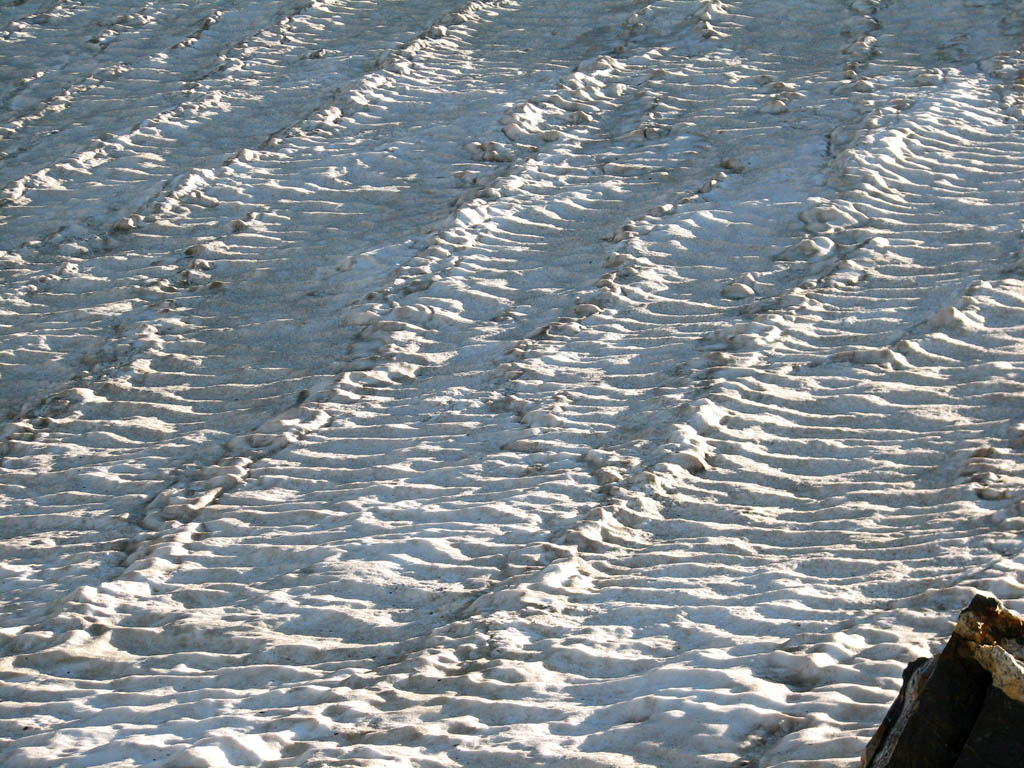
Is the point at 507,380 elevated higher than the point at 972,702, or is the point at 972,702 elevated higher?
the point at 972,702

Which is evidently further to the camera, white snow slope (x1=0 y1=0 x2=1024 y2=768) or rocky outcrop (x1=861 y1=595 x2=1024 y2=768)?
white snow slope (x1=0 y1=0 x2=1024 y2=768)

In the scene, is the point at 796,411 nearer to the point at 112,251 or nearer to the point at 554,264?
the point at 554,264

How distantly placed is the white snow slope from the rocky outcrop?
0.57 meters

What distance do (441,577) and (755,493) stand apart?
150 cm

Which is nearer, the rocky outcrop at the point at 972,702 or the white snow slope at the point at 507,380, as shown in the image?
the rocky outcrop at the point at 972,702

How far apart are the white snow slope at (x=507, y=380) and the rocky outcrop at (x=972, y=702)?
1.88 feet

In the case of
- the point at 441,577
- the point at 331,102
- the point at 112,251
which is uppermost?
the point at 331,102

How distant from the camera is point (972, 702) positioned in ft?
9.28

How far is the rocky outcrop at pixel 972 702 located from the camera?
2732mm

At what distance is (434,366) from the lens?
6316mm

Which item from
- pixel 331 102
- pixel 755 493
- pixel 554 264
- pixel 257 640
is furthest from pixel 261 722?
pixel 331 102

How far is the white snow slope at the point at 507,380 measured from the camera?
4.02 m

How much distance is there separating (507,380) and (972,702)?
11.7ft

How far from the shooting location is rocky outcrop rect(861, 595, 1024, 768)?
2732 mm
